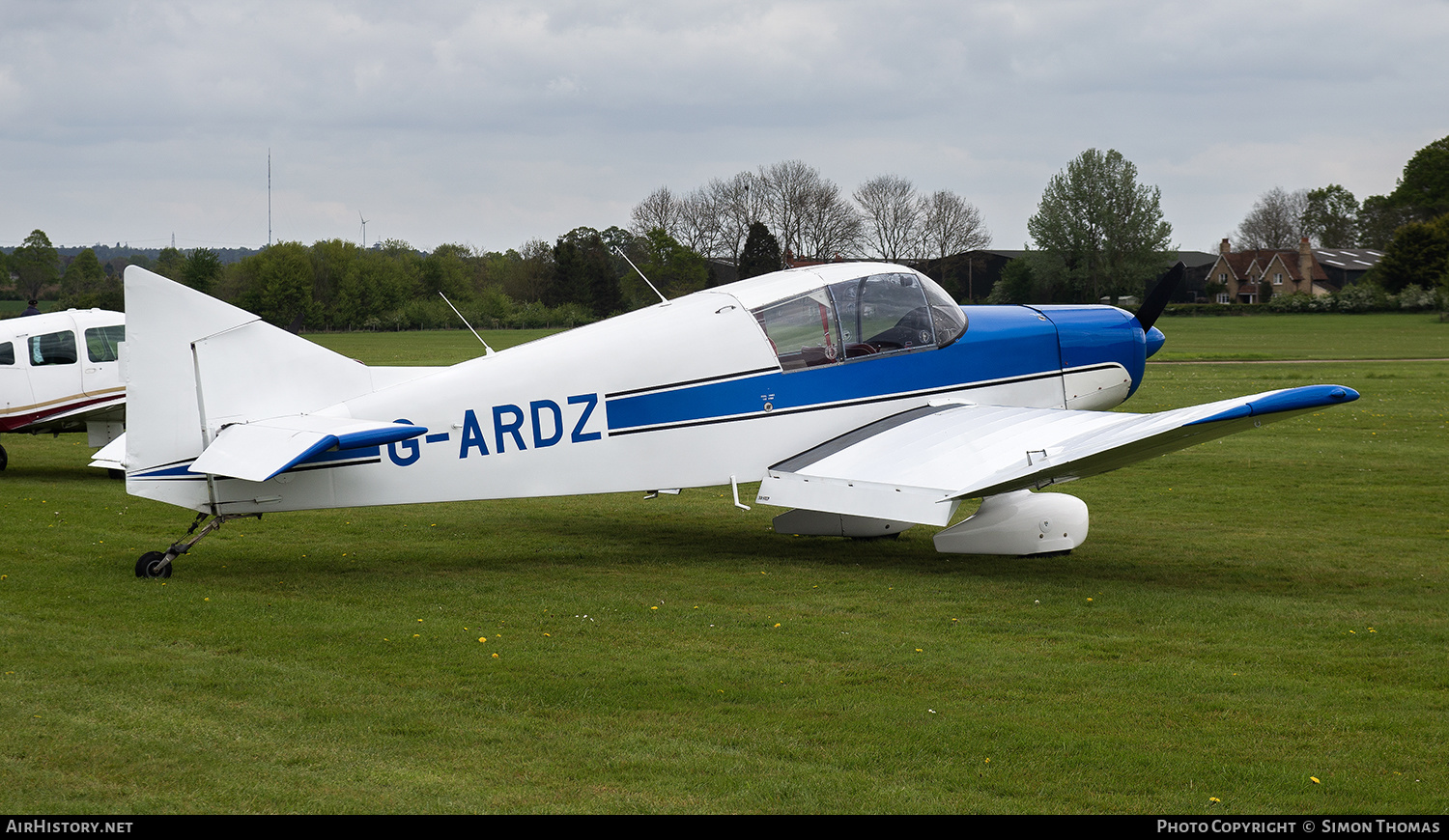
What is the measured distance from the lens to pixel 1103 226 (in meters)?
80.2

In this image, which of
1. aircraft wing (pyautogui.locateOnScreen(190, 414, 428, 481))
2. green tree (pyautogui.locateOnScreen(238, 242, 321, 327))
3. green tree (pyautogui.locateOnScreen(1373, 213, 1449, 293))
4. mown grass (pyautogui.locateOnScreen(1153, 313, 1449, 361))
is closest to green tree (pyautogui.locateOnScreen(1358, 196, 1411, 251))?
green tree (pyautogui.locateOnScreen(1373, 213, 1449, 293))

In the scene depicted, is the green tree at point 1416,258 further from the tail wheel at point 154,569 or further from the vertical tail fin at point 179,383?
the tail wheel at point 154,569

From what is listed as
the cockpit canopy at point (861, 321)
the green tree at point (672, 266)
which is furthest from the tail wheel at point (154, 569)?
the green tree at point (672, 266)

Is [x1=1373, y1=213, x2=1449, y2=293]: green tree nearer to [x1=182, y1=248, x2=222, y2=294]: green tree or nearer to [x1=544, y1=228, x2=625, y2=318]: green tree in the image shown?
[x1=544, y1=228, x2=625, y2=318]: green tree

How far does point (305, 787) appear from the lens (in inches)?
166

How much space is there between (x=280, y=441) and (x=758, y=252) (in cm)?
4025

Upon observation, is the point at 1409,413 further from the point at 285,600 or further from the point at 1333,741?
the point at 285,600

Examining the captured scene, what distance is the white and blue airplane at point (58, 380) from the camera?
14.7 metres

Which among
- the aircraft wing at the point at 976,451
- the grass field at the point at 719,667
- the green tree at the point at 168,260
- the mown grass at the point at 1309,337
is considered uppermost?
the green tree at the point at 168,260

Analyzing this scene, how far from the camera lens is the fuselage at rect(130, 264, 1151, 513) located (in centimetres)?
780

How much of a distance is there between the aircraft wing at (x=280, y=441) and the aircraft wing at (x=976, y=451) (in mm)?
2778

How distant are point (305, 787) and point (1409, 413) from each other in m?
19.4

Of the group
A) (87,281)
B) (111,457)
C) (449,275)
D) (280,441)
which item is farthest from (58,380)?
(87,281)

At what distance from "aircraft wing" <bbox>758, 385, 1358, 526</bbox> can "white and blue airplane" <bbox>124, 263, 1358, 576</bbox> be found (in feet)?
0.06
